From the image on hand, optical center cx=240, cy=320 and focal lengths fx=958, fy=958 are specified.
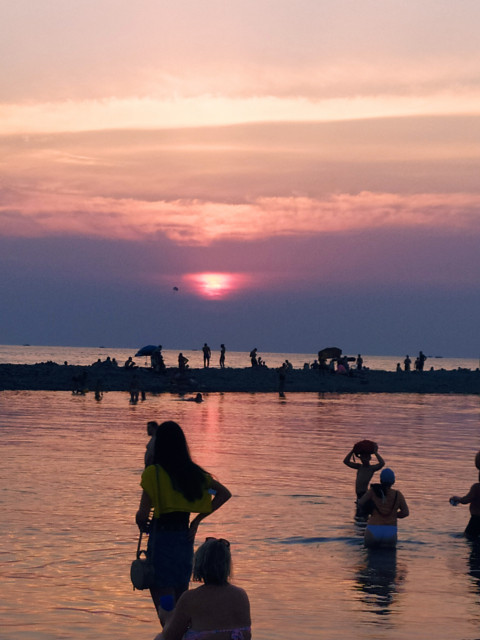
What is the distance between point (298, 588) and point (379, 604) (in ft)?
3.64

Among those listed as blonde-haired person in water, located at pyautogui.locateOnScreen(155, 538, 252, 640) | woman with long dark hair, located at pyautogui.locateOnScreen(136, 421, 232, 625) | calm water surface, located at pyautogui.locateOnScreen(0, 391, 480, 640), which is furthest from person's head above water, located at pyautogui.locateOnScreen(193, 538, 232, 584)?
calm water surface, located at pyautogui.locateOnScreen(0, 391, 480, 640)

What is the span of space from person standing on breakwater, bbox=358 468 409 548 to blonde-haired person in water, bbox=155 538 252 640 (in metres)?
→ 7.21

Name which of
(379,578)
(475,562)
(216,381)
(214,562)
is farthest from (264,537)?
(216,381)

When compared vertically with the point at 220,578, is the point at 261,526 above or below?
below

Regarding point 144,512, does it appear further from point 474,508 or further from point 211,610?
point 474,508

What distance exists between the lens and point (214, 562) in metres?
5.66

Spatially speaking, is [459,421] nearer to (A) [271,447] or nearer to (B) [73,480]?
(A) [271,447]

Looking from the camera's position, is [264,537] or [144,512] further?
[264,537]

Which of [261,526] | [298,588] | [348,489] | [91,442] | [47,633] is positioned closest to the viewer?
[47,633]

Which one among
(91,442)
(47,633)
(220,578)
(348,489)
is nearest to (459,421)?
(91,442)

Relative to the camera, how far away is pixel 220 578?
18.7 feet

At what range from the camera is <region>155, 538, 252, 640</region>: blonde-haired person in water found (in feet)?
18.8

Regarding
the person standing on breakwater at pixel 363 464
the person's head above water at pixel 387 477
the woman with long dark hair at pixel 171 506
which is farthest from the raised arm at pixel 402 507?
the woman with long dark hair at pixel 171 506

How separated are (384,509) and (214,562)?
7622 millimetres
